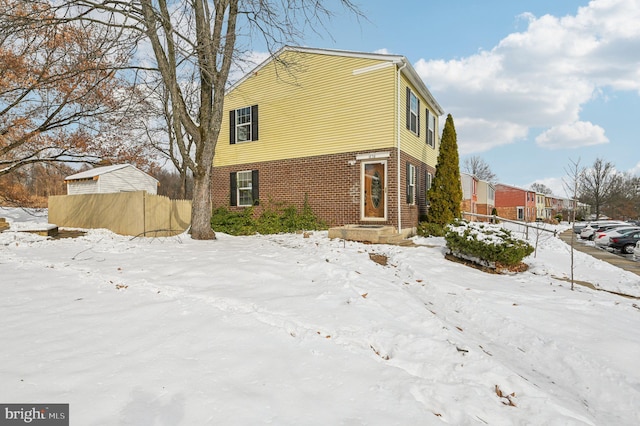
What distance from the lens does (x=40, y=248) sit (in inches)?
316

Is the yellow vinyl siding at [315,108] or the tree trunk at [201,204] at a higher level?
the yellow vinyl siding at [315,108]

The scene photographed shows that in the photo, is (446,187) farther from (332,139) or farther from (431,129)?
(332,139)

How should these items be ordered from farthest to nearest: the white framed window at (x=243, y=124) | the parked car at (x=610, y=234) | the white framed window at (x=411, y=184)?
the parked car at (x=610, y=234) < the white framed window at (x=243, y=124) < the white framed window at (x=411, y=184)

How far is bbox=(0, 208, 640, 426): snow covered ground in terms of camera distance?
2088mm

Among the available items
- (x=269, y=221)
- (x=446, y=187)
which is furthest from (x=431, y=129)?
(x=269, y=221)

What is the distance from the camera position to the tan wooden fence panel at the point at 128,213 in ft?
40.5

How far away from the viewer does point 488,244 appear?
7.70m

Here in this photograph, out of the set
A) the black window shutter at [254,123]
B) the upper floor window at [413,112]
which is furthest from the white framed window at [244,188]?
the upper floor window at [413,112]

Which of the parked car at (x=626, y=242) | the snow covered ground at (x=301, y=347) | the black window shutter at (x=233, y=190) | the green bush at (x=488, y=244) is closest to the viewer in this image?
the snow covered ground at (x=301, y=347)

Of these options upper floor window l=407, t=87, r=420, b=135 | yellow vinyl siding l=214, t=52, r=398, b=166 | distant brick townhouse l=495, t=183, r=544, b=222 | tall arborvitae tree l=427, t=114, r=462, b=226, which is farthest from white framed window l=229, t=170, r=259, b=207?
distant brick townhouse l=495, t=183, r=544, b=222

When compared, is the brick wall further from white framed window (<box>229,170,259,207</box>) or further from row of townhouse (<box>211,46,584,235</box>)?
white framed window (<box>229,170,259,207</box>)

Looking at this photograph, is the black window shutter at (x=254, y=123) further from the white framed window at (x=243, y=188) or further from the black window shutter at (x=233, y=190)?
the black window shutter at (x=233, y=190)

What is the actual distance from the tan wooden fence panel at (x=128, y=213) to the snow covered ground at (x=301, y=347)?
21.3ft

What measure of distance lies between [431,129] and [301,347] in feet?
48.3
